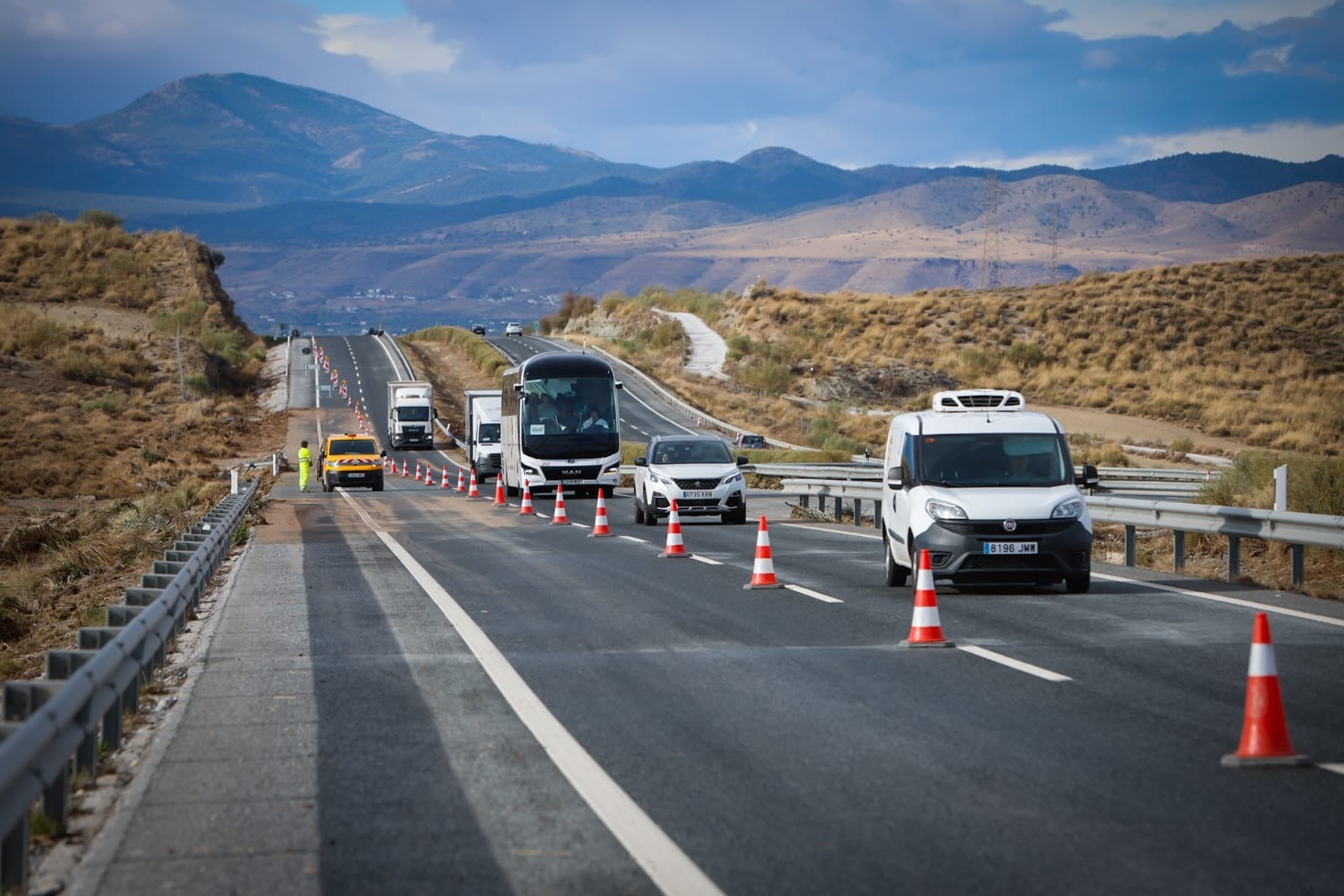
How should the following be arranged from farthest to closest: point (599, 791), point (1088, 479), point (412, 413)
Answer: point (412, 413)
point (1088, 479)
point (599, 791)

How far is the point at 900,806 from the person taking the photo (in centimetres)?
674

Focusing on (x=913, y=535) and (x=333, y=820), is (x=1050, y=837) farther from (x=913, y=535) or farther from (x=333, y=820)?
(x=913, y=535)

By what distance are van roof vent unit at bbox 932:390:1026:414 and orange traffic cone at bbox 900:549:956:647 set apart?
529 cm

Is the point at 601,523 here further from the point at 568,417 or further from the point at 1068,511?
the point at 568,417

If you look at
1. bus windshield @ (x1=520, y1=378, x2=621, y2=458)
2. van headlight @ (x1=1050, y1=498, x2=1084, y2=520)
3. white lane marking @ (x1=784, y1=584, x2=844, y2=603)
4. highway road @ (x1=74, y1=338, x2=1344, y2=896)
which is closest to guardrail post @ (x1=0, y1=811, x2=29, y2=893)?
highway road @ (x1=74, y1=338, x2=1344, y2=896)

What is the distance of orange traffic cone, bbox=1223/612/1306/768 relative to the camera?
7.37m

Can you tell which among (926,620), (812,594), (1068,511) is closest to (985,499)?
(1068,511)

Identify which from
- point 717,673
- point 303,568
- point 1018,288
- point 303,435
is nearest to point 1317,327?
point 1018,288

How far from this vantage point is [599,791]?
23.2 feet

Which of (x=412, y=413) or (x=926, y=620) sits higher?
(x=412, y=413)

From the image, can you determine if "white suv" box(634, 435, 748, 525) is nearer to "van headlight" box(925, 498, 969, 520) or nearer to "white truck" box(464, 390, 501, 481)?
"van headlight" box(925, 498, 969, 520)

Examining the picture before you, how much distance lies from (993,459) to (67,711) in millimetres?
11411

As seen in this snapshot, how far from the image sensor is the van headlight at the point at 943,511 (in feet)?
49.2

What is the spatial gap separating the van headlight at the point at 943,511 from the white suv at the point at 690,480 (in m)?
12.2
